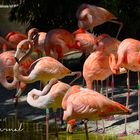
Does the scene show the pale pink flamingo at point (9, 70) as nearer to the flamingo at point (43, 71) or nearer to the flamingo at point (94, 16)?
the flamingo at point (43, 71)

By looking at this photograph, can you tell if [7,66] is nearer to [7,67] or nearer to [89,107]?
[7,67]

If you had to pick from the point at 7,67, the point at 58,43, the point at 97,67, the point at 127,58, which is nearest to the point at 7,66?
the point at 7,67

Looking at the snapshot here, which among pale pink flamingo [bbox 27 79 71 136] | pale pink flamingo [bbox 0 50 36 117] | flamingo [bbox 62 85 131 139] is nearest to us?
flamingo [bbox 62 85 131 139]

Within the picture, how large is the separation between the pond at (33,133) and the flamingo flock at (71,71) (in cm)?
35

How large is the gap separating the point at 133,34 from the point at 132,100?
3042 mm

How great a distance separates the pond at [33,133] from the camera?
6.45 metres

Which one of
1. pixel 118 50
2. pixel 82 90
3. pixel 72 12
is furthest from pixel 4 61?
pixel 72 12

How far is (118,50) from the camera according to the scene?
268 inches

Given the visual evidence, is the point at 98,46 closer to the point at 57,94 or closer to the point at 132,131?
the point at 132,131

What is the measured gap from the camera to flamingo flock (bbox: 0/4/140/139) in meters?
5.22

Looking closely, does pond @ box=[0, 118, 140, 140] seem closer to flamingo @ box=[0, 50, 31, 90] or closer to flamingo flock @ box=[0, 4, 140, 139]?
flamingo flock @ box=[0, 4, 140, 139]

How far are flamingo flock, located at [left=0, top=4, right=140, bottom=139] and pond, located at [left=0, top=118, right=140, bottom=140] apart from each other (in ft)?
1.14

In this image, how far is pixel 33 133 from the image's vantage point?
6688 mm

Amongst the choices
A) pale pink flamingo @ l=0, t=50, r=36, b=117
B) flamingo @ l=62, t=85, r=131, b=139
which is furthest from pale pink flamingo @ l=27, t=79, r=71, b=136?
pale pink flamingo @ l=0, t=50, r=36, b=117
